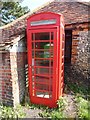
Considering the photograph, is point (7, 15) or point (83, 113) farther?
point (7, 15)

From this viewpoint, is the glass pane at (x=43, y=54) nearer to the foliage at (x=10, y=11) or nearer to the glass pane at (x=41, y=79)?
the glass pane at (x=41, y=79)

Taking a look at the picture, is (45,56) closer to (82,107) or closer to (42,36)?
(42,36)

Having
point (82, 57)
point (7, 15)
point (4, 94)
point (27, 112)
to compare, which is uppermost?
point (7, 15)

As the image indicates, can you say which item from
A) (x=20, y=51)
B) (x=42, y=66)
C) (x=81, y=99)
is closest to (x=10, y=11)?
(x=20, y=51)

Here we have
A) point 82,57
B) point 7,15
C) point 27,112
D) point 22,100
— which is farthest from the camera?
point 7,15

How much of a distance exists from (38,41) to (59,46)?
0.64 metres

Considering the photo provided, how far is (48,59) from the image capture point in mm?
4688

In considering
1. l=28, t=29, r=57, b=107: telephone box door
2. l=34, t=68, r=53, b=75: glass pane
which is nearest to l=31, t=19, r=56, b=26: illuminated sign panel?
l=28, t=29, r=57, b=107: telephone box door

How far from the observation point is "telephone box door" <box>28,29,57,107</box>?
459 centimetres

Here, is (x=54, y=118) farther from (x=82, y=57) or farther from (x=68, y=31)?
(x=68, y=31)

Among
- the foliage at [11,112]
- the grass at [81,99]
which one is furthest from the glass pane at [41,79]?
the grass at [81,99]

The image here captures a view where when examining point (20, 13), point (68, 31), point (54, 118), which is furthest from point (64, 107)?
point (20, 13)

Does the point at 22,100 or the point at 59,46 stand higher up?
the point at 59,46

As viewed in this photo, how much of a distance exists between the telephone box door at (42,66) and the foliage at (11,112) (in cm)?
64
